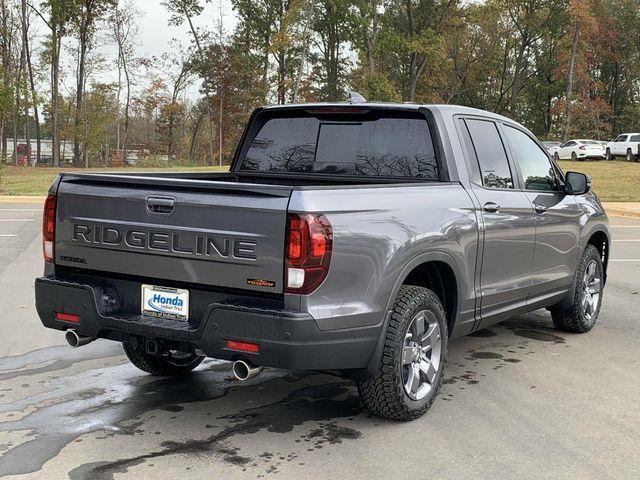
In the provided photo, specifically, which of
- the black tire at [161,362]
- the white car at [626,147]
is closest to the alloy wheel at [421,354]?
the black tire at [161,362]

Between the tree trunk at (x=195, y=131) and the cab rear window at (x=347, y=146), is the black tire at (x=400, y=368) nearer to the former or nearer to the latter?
the cab rear window at (x=347, y=146)

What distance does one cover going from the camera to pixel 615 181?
2941cm

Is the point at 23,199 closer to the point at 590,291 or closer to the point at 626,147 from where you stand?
the point at 590,291

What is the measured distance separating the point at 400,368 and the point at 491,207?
1.48m

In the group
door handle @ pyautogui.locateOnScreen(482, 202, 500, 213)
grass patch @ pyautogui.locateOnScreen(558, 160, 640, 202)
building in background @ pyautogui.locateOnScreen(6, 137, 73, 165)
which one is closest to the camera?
door handle @ pyautogui.locateOnScreen(482, 202, 500, 213)

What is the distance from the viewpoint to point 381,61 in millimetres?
58281

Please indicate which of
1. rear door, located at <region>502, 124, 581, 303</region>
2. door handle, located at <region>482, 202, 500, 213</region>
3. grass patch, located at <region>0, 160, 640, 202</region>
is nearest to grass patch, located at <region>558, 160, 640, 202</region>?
grass patch, located at <region>0, 160, 640, 202</region>

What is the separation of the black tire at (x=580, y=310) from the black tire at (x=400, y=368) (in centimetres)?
244

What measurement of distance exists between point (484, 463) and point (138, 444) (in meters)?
1.77

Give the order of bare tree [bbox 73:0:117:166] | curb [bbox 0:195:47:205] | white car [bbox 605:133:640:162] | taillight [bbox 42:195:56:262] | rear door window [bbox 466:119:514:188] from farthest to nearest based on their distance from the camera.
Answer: bare tree [bbox 73:0:117:166] < white car [bbox 605:133:640:162] < curb [bbox 0:195:47:205] < rear door window [bbox 466:119:514:188] < taillight [bbox 42:195:56:262]

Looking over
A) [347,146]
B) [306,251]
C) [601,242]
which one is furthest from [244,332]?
[601,242]

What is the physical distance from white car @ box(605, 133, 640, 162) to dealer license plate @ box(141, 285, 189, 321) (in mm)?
43157

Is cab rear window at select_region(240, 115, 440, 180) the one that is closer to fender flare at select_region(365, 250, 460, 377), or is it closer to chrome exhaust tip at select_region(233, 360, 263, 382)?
fender flare at select_region(365, 250, 460, 377)

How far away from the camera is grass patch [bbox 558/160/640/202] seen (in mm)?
24484
